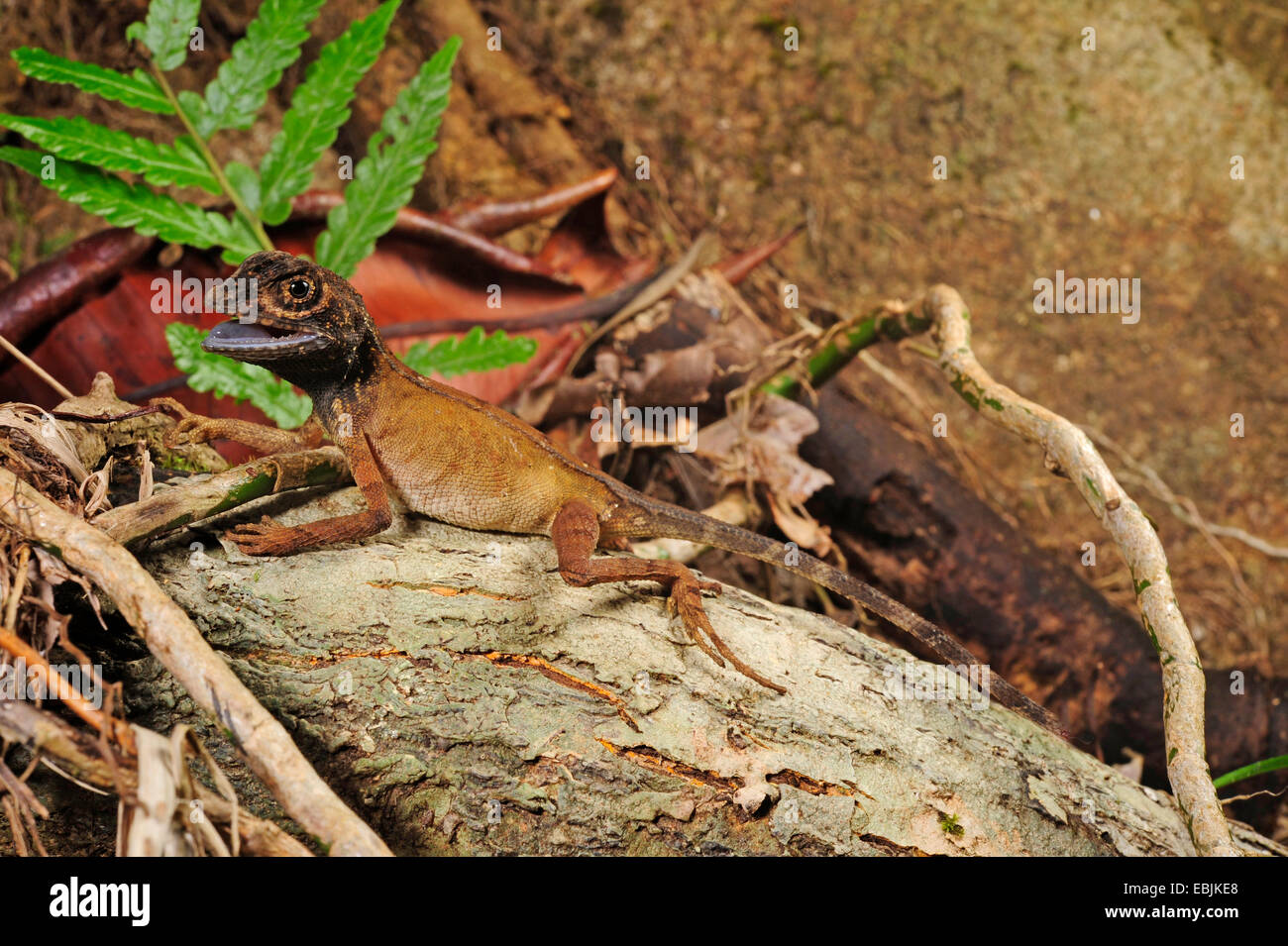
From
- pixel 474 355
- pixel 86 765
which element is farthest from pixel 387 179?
pixel 86 765

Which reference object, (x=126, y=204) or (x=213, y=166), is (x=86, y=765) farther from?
(x=213, y=166)

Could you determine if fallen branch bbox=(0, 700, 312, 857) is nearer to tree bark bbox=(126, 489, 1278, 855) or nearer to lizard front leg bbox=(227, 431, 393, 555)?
tree bark bbox=(126, 489, 1278, 855)

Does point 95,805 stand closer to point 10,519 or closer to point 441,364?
point 10,519

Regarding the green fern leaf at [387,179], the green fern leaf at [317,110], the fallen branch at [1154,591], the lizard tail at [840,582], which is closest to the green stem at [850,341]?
the fallen branch at [1154,591]

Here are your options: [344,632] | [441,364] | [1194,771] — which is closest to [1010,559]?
[1194,771]

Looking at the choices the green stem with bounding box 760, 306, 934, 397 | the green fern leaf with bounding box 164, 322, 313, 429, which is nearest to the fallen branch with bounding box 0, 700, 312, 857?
the green fern leaf with bounding box 164, 322, 313, 429

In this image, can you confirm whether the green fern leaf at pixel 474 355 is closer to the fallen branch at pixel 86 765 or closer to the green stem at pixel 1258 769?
the fallen branch at pixel 86 765
